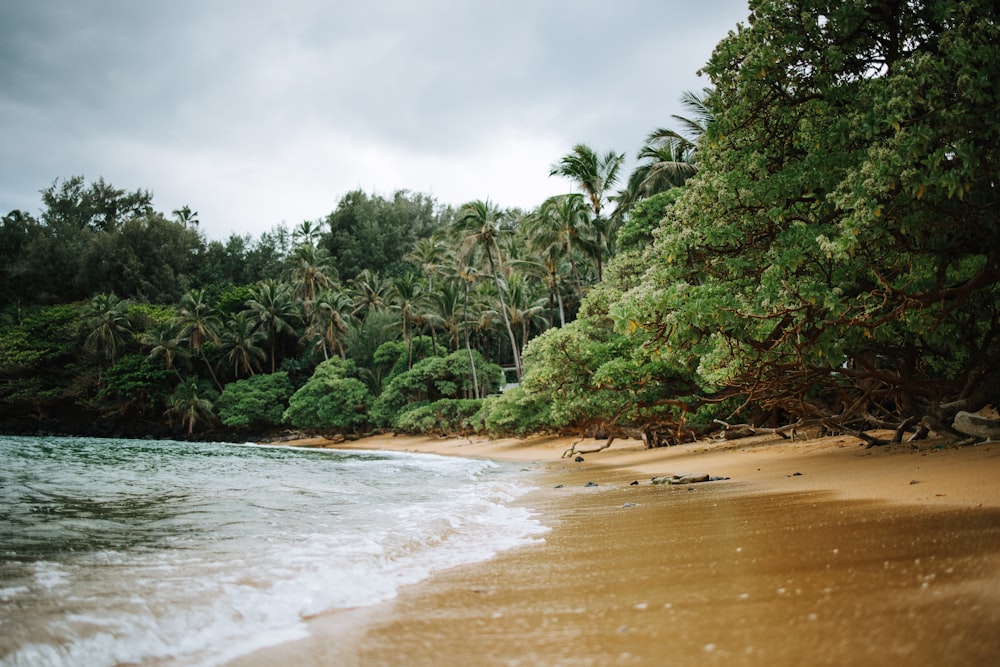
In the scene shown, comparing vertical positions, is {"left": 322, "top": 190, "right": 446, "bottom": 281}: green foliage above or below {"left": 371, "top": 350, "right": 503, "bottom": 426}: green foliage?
above

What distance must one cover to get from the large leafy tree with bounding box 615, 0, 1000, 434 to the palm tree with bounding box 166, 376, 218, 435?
43774 mm

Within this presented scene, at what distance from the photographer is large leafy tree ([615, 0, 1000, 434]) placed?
520 centimetres

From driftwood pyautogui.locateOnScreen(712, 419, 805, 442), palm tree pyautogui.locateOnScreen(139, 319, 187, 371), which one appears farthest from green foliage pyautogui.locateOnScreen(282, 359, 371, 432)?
driftwood pyautogui.locateOnScreen(712, 419, 805, 442)

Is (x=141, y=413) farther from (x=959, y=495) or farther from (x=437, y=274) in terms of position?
(x=959, y=495)

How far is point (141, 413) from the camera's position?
47969 millimetres

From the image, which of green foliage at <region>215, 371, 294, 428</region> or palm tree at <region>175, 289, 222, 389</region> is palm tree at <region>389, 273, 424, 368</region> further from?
palm tree at <region>175, 289, 222, 389</region>

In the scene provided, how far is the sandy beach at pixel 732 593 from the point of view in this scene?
214 centimetres

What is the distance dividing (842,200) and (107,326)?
53.2 m

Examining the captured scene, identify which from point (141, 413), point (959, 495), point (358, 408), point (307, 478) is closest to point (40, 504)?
point (307, 478)

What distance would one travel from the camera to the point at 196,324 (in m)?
46.3

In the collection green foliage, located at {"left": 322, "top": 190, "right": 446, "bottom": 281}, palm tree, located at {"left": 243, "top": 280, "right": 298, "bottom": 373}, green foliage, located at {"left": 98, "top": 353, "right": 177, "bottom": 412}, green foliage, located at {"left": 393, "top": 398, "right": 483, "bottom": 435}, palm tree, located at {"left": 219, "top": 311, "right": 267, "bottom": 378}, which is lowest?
green foliage, located at {"left": 393, "top": 398, "right": 483, "bottom": 435}

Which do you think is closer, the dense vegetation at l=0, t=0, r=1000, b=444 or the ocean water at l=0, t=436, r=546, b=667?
the ocean water at l=0, t=436, r=546, b=667

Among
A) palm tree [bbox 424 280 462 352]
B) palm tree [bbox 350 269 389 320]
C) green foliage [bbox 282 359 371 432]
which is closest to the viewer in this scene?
green foliage [bbox 282 359 371 432]

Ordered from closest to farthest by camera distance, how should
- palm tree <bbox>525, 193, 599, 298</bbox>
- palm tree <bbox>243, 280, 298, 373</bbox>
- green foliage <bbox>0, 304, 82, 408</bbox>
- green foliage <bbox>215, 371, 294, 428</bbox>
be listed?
1. palm tree <bbox>525, 193, 599, 298</bbox>
2. green foliage <bbox>215, 371, 294, 428</bbox>
3. green foliage <bbox>0, 304, 82, 408</bbox>
4. palm tree <bbox>243, 280, 298, 373</bbox>
